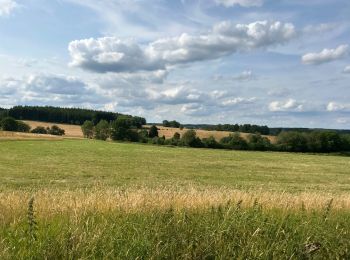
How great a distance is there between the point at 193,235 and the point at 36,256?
1.92 m

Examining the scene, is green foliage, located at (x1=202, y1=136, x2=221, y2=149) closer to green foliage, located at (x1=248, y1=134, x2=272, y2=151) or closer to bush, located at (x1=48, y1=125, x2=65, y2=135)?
green foliage, located at (x1=248, y1=134, x2=272, y2=151)

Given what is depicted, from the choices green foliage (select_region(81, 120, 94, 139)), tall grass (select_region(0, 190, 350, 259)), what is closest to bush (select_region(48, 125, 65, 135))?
green foliage (select_region(81, 120, 94, 139))

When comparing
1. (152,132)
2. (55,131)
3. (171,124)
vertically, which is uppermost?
(171,124)

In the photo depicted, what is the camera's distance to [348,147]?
4729 inches

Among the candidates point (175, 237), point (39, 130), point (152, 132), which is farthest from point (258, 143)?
point (175, 237)

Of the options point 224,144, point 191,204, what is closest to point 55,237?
point 191,204

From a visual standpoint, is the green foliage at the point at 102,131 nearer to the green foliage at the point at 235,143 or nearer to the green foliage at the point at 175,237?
the green foliage at the point at 235,143

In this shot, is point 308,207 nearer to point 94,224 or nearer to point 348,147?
point 94,224

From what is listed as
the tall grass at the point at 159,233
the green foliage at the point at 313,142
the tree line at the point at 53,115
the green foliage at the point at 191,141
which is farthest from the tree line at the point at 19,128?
the tall grass at the point at 159,233

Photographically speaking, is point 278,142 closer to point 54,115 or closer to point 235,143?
point 235,143

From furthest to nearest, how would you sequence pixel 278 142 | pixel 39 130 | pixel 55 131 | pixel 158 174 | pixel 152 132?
1. pixel 39 130
2. pixel 55 131
3. pixel 152 132
4. pixel 278 142
5. pixel 158 174

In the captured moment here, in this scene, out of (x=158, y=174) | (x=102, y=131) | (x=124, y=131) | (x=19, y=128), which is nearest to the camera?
(x=158, y=174)

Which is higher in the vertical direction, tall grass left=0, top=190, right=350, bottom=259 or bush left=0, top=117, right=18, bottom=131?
bush left=0, top=117, right=18, bottom=131

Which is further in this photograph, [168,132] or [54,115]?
[54,115]
